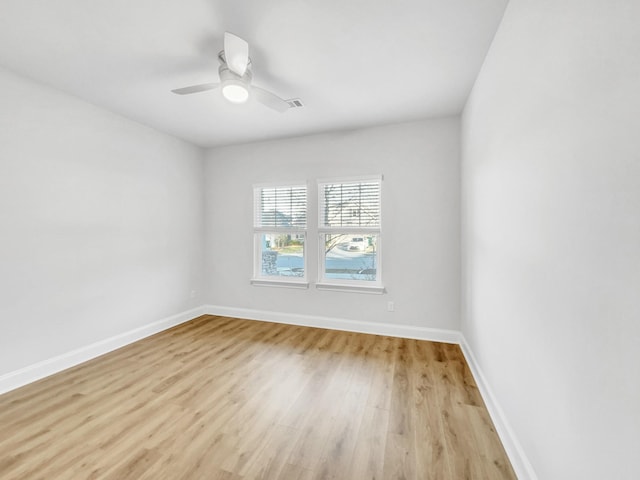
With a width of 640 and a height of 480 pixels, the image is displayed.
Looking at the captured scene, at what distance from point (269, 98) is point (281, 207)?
1.91 m

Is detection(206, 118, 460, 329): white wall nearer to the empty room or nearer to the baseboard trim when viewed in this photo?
the empty room

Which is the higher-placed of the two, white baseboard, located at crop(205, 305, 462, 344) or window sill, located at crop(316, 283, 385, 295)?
window sill, located at crop(316, 283, 385, 295)

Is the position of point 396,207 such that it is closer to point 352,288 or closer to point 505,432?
point 352,288

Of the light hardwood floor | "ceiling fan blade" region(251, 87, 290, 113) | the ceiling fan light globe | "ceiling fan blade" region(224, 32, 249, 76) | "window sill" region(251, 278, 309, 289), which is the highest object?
"ceiling fan blade" region(224, 32, 249, 76)

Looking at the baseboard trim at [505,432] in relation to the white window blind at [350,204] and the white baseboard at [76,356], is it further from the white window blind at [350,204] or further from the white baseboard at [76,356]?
the white baseboard at [76,356]

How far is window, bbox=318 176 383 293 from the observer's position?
3547 millimetres

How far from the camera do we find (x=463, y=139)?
9.80 ft

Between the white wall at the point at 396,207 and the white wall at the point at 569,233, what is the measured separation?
1398 mm

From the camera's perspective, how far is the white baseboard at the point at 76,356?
2273mm

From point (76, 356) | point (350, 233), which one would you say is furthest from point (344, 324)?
point (76, 356)

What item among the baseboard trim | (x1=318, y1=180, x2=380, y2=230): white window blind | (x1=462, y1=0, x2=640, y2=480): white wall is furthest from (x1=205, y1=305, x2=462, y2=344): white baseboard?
(x1=462, y1=0, x2=640, y2=480): white wall

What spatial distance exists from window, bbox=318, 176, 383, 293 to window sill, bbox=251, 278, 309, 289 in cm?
27

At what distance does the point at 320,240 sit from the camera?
379 centimetres

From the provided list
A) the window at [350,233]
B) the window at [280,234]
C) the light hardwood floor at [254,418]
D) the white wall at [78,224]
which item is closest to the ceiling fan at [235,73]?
the white wall at [78,224]
